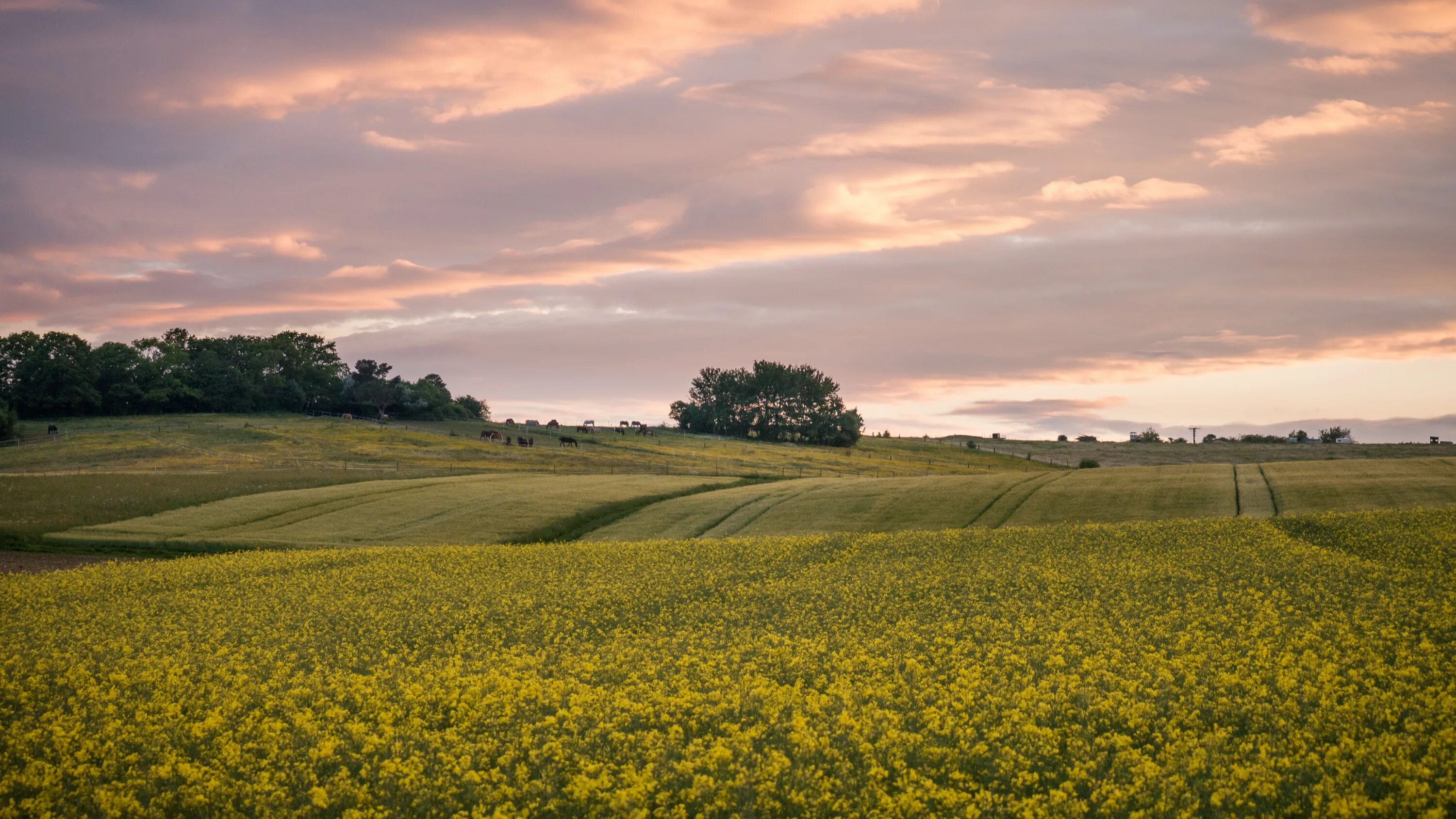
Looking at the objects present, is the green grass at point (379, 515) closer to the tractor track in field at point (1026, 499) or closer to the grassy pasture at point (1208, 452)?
the tractor track in field at point (1026, 499)

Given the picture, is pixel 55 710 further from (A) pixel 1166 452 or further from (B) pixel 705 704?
(A) pixel 1166 452

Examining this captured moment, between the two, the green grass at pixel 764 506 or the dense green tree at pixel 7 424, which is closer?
the green grass at pixel 764 506

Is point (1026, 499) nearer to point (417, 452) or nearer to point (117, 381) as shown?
point (417, 452)

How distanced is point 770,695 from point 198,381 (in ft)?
502

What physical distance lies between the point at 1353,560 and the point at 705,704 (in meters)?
20.7

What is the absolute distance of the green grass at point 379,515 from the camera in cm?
4388

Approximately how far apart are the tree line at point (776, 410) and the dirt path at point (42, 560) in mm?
126658

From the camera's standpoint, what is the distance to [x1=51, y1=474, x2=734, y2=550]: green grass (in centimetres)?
4388

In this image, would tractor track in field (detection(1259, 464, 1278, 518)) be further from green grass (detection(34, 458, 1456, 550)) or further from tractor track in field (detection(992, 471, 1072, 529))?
tractor track in field (detection(992, 471, 1072, 529))

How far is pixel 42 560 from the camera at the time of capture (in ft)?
131

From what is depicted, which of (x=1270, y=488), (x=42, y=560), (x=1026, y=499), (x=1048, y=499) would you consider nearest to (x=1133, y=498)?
(x=1048, y=499)

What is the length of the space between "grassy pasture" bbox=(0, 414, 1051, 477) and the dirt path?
37.0m

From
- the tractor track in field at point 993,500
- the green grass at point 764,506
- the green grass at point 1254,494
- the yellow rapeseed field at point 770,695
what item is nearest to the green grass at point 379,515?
the green grass at point 764,506

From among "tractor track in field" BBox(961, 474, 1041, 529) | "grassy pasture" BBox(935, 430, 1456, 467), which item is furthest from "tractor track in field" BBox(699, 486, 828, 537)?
"grassy pasture" BBox(935, 430, 1456, 467)
